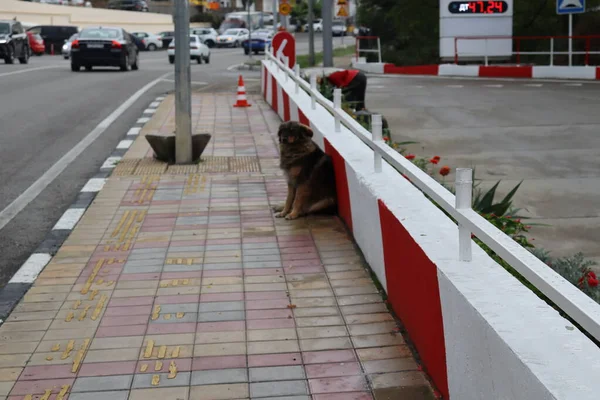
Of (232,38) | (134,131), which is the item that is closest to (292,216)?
(134,131)

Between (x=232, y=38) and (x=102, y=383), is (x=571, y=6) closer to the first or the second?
(x=102, y=383)

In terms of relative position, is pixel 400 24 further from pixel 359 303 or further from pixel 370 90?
pixel 359 303

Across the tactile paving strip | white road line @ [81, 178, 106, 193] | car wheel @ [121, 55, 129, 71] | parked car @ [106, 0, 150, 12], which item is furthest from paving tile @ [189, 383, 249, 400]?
parked car @ [106, 0, 150, 12]

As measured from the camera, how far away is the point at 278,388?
4551 mm

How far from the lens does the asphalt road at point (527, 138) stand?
350 inches

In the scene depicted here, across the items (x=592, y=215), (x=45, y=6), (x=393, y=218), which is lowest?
Result: (x=592, y=215)

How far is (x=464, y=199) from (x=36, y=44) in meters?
52.7

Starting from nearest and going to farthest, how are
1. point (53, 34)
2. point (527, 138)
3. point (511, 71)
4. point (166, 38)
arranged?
1. point (527, 138)
2. point (511, 71)
3. point (53, 34)
4. point (166, 38)

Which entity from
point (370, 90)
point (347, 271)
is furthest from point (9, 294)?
point (370, 90)

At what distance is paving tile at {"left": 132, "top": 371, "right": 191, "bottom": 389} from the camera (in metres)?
4.59

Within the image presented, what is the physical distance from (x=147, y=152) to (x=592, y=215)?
19.4ft

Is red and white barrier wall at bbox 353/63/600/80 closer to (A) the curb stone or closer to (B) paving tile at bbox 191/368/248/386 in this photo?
(A) the curb stone

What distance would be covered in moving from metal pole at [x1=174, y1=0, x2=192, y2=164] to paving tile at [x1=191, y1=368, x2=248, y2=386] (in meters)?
6.69

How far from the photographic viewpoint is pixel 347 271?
6574 mm
